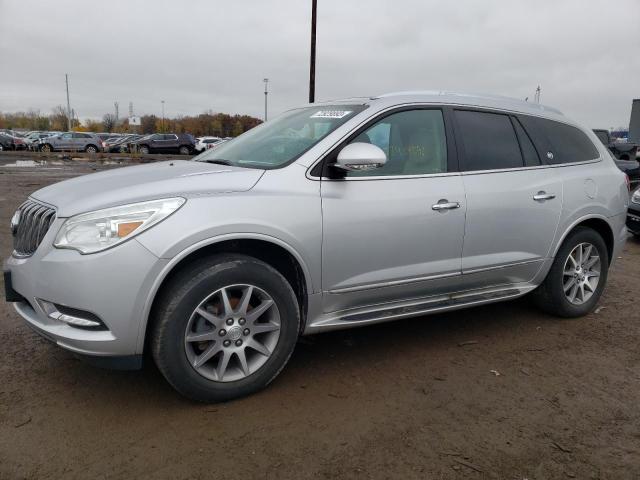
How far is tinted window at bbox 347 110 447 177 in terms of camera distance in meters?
3.36

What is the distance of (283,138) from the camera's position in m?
3.56

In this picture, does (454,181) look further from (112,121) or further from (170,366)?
(112,121)

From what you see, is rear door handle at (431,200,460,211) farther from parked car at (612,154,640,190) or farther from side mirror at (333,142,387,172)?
parked car at (612,154,640,190)

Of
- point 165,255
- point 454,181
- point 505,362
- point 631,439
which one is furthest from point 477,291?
point 165,255

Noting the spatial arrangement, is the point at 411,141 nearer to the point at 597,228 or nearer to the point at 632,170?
the point at 597,228

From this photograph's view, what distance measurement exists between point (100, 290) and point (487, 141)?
9.06 ft

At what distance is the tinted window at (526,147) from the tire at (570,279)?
2.32 feet

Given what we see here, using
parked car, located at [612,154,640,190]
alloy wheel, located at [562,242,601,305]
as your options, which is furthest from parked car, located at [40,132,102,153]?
alloy wheel, located at [562,242,601,305]

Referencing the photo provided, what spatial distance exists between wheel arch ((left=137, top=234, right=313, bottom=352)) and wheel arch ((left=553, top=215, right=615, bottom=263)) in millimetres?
2173

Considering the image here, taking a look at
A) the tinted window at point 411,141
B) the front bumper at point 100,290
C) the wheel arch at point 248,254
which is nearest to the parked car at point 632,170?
the tinted window at point 411,141

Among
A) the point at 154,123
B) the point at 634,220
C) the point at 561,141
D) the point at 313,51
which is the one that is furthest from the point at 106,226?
the point at 154,123

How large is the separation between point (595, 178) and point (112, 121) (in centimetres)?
11035

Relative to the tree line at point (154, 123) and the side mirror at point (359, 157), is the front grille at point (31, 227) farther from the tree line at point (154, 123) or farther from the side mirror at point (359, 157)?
the tree line at point (154, 123)

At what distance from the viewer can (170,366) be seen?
8.73 feet
